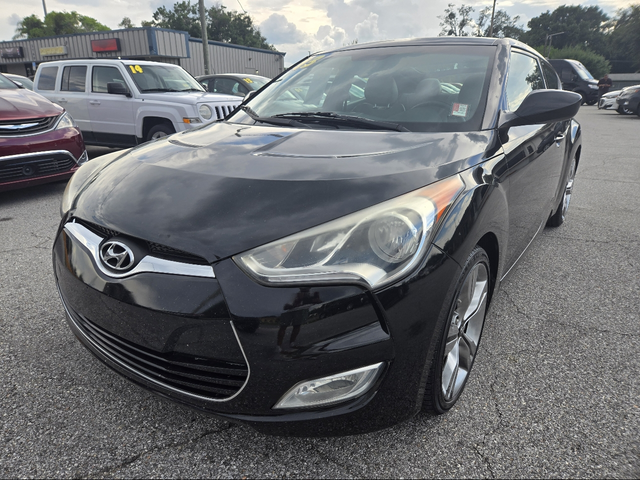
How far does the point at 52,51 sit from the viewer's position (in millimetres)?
32219

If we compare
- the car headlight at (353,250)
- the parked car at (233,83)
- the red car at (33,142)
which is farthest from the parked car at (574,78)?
the car headlight at (353,250)

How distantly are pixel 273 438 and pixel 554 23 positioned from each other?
104190mm

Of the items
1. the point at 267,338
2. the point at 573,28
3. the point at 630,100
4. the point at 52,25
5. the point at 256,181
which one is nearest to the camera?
the point at 267,338

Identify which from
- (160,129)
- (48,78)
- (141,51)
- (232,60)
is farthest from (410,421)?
(232,60)

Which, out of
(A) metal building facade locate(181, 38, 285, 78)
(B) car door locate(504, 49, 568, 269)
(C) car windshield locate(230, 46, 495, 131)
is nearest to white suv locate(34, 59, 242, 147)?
(C) car windshield locate(230, 46, 495, 131)

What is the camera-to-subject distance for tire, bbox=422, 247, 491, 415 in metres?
1.58

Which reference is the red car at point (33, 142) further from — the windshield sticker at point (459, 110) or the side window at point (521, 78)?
the side window at point (521, 78)

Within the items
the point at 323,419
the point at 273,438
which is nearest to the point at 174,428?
the point at 273,438

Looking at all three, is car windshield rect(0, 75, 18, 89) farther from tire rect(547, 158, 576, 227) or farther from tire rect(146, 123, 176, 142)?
tire rect(547, 158, 576, 227)

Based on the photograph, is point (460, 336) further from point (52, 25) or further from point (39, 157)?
point (52, 25)

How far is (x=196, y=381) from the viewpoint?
145cm

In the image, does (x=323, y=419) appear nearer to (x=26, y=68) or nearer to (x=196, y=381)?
(x=196, y=381)

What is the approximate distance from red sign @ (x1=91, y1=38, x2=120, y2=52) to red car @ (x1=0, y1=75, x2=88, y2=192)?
2670cm

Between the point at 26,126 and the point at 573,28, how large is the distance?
97741 millimetres
